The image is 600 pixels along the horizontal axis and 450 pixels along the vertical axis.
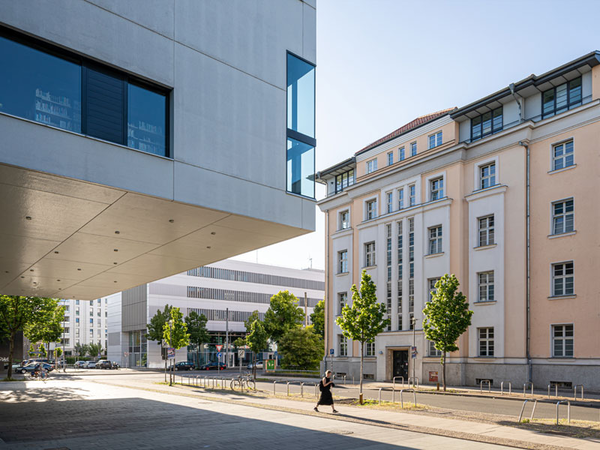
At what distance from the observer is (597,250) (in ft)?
105

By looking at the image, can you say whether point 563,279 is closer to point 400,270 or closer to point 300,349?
point 400,270

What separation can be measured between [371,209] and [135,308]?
54066 mm

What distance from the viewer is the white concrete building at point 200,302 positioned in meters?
85.8

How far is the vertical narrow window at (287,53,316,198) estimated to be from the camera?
56.5 feet

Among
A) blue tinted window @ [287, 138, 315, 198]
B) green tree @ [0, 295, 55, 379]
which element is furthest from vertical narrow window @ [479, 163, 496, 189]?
green tree @ [0, 295, 55, 379]

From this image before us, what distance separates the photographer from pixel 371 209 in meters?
48.9

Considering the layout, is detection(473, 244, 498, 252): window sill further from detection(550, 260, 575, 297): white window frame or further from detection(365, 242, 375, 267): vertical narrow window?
detection(365, 242, 375, 267): vertical narrow window

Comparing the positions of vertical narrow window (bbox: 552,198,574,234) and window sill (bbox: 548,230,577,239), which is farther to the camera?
vertical narrow window (bbox: 552,198,574,234)

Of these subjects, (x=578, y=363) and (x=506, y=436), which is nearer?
(x=506, y=436)

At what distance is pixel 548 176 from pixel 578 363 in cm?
1121

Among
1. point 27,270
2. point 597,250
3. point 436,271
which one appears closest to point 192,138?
point 27,270

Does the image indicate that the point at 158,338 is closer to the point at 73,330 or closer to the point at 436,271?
the point at 436,271

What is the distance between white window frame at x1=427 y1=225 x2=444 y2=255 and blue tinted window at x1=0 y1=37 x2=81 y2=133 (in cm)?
3269

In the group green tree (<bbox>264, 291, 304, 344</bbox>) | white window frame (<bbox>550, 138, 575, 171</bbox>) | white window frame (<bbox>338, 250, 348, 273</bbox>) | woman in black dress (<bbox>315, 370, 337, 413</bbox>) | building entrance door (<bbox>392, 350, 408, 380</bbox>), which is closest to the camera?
woman in black dress (<bbox>315, 370, 337, 413</bbox>)
